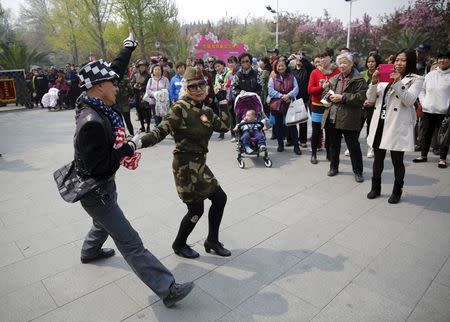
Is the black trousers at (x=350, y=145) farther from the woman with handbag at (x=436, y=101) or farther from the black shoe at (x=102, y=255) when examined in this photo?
the black shoe at (x=102, y=255)

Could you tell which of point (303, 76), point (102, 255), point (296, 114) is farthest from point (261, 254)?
point (303, 76)

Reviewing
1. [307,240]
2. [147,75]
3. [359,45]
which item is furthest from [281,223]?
[359,45]

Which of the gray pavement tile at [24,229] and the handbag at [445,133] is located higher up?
the handbag at [445,133]

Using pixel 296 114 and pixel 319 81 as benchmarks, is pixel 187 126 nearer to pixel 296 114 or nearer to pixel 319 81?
pixel 319 81

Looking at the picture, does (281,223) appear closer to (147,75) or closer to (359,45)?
(147,75)

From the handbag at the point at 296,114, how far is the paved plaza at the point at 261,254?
1327 millimetres

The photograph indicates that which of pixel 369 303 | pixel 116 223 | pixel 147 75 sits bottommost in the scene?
pixel 369 303

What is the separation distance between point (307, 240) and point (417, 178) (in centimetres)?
293

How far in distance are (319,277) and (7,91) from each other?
1777cm

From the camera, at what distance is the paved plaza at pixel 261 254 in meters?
2.69

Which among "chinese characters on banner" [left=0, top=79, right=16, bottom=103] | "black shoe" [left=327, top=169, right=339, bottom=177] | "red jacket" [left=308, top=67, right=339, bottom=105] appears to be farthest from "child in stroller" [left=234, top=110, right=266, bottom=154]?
"chinese characters on banner" [left=0, top=79, right=16, bottom=103]

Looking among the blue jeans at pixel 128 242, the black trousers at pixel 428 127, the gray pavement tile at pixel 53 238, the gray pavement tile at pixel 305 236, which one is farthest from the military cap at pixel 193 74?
the black trousers at pixel 428 127

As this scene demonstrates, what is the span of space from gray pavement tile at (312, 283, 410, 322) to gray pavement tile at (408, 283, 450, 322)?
3.4 inches

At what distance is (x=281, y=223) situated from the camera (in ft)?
13.4
